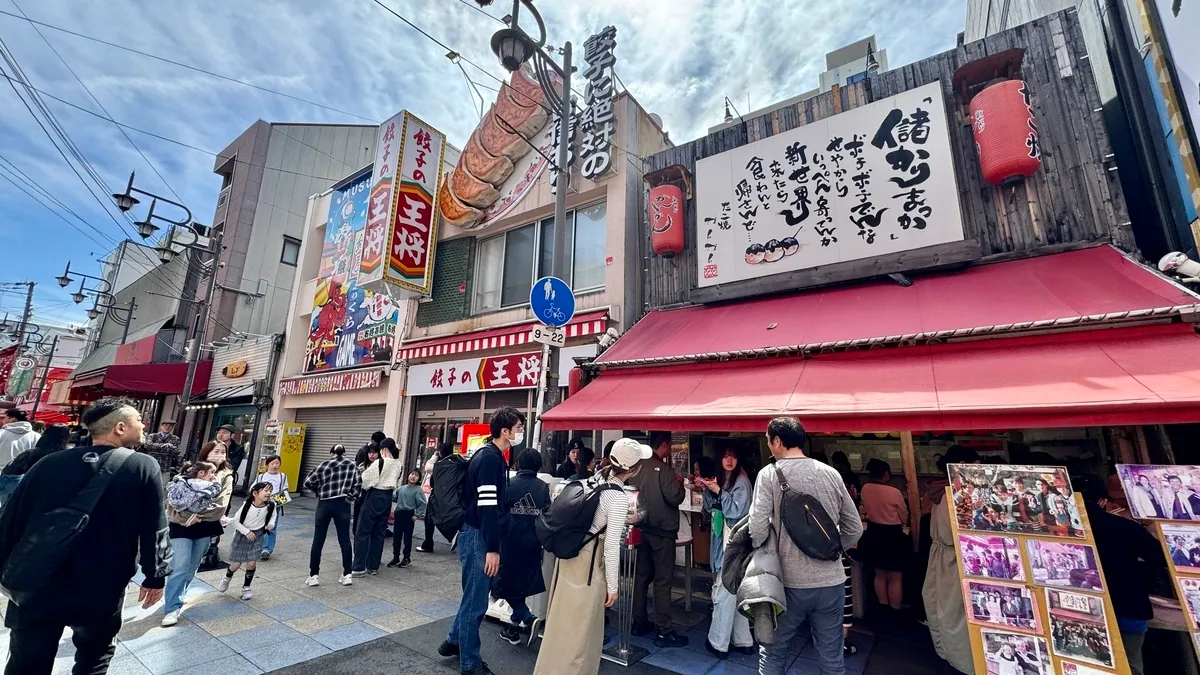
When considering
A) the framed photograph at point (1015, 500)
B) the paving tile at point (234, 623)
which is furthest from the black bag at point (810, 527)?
the paving tile at point (234, 623)

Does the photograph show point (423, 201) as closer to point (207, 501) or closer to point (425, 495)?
point (425, 495)

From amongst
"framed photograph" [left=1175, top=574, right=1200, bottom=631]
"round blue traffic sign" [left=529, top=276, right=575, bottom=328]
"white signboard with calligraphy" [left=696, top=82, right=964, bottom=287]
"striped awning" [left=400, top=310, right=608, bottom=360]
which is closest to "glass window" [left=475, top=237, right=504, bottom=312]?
"striped awning" [left=400, top=310, right=608, bottom=360]

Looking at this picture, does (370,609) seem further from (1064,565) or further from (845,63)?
(845,63)

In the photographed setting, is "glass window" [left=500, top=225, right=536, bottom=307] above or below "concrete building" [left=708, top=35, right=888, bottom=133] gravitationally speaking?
below

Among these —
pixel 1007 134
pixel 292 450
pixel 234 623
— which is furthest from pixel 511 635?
pixel 292 450

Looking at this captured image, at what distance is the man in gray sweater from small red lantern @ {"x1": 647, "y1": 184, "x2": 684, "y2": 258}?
5.30 m

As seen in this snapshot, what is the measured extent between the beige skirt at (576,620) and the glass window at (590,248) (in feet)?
20.8

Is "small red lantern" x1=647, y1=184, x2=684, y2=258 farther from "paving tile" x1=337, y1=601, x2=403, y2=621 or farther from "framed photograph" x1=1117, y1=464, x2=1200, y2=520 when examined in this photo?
"paving tile" x1=337, y1=601, x2=403, y2=621

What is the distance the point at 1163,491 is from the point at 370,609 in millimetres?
7127

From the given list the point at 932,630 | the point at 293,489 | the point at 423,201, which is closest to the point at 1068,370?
the point at 932,630

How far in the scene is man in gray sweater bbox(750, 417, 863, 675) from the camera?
10.4 feet

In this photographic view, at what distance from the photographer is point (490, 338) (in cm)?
1011

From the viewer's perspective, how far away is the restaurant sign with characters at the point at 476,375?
9.65 metres

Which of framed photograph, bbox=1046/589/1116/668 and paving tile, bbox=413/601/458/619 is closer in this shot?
framed photograph, bbox=1046/589/1116/668
